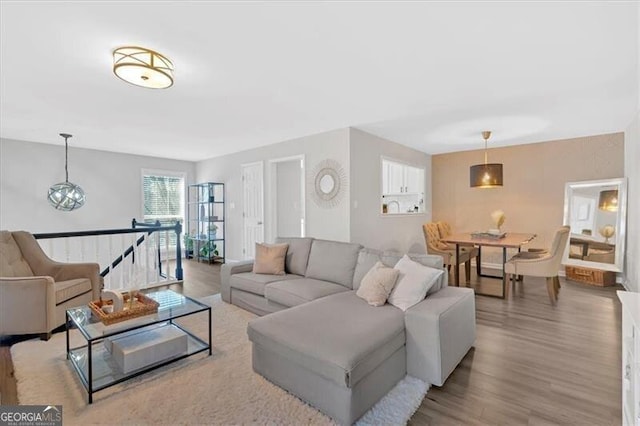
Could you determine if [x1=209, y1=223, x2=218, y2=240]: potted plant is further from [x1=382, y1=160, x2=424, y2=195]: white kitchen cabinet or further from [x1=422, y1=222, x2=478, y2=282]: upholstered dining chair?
[x1=422, y1=222, x2=478, y2=282]: upholstered dining chair

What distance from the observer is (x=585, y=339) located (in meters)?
2.75

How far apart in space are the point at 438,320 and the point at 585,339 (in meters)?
1.88

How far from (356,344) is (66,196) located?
6.06 meters

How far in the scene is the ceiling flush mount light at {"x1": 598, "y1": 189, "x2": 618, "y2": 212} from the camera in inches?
180

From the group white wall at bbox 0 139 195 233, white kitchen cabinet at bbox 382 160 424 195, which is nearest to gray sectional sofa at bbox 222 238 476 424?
white kitchen cabinet at bbox 382 160 424 195

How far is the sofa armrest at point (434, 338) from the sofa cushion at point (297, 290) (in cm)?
99

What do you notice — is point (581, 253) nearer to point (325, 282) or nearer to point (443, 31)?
point (325, 282)

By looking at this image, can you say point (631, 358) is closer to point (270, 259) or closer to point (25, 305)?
point (270, 259)

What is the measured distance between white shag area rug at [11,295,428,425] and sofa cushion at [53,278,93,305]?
0.55 meters

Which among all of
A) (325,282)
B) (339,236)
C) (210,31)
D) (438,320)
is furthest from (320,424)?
(339,236)

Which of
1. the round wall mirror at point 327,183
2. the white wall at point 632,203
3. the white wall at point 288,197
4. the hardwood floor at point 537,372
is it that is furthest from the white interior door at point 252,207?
the white wall at point 632,203

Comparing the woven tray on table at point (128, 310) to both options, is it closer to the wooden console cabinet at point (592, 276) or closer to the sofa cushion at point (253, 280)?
the sofa cushion at point (253, 280)

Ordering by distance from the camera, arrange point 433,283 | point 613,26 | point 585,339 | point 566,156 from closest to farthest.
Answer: point 613,26, point 433,283, point 585,339, point 566,156

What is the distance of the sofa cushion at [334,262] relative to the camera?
3207 millimetres
